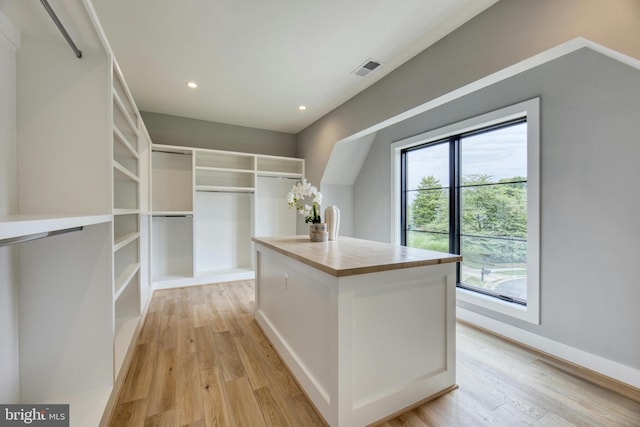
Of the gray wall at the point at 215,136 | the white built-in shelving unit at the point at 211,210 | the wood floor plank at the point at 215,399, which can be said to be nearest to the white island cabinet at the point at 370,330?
the wood floor plank at the point at 215,399

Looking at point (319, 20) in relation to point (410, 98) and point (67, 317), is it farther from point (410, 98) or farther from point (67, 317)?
point (67, 317)

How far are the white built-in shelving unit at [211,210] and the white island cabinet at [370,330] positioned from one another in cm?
272

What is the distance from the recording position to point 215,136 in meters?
4.36

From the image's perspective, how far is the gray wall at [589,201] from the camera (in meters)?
1.79

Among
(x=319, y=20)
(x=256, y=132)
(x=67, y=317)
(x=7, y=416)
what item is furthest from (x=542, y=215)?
(x=256, y=132)

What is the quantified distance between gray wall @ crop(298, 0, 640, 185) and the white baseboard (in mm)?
1989

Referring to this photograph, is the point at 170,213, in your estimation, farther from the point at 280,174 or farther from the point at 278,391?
the point at 278,391

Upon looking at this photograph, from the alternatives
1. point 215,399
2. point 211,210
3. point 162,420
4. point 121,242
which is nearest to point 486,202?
point 215,399

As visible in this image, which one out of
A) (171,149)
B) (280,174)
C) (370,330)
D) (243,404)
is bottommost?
(243,404)

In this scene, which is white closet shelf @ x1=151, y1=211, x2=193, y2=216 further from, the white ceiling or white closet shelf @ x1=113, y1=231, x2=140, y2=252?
the white ceiling

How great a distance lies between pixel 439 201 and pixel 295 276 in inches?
90.9

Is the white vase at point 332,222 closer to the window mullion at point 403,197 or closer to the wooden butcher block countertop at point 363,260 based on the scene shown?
the wooden butcher block countertop at point 363,260

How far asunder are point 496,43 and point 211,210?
4113 millimetres

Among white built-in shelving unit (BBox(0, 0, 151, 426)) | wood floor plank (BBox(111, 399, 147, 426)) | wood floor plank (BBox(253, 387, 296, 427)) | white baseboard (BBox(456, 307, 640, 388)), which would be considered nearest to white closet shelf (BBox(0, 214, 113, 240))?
white built-in shelving unit (BBox(0, 0, 151, 426))
